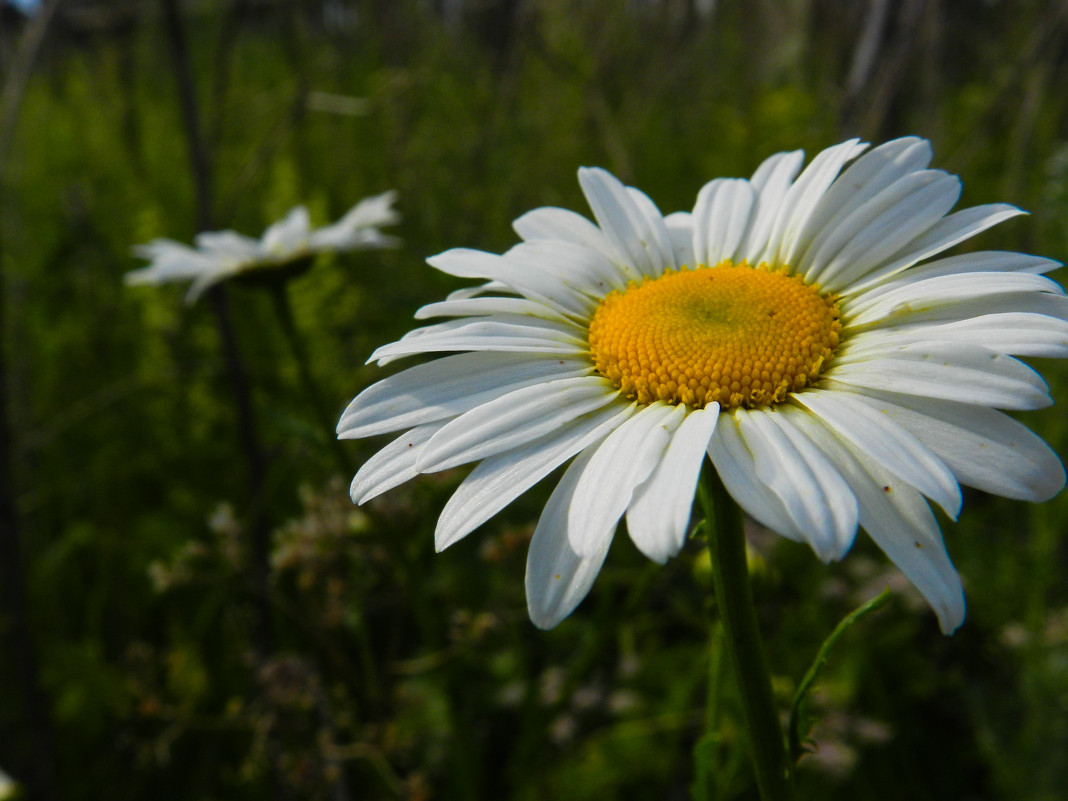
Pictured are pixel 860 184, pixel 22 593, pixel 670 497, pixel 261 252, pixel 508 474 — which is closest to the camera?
pixel 670 497

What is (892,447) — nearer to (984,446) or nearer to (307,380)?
(984,446)

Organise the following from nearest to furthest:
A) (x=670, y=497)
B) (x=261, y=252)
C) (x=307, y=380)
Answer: (x=670, y=497) < (x=307, y=380) < (x=261, y=252)

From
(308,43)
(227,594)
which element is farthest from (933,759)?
(308,43)

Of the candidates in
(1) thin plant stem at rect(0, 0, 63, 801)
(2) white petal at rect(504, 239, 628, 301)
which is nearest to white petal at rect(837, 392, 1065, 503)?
(2) white petal at rect(504, 239, 628, 301)

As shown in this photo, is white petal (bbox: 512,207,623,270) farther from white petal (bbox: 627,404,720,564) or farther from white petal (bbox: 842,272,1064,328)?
white petal (bbox: 627,404,720,564)

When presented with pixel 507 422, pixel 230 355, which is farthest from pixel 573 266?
pixel 230 355

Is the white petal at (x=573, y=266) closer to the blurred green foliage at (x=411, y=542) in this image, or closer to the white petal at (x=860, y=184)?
the white petal at (x=860, y=184)

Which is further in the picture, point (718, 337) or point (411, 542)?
point (411, 542)

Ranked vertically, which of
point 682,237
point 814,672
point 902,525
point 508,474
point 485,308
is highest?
point 682,237
